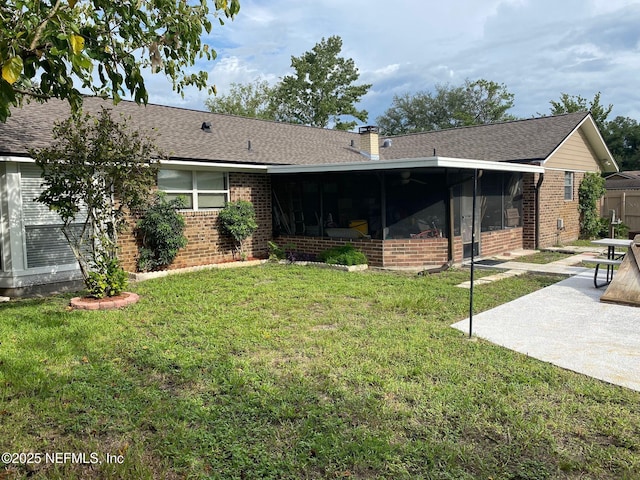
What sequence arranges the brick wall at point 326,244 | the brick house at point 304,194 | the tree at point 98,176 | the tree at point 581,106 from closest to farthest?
the tree at point 98,176 < the brick house at point 304,194 < the brick wall at point 326,244 < the tree at point 581,106

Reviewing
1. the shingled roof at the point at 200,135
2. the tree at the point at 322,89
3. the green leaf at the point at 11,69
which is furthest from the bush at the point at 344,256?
the tree at the point at 322,89

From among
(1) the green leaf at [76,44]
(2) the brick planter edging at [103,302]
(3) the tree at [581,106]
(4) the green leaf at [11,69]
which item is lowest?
(2) the brick planter edging at [103,302]

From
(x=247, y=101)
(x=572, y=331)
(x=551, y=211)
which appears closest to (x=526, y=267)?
(x=551, y=211)

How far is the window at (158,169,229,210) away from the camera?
10562mm

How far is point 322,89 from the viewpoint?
4050 cm

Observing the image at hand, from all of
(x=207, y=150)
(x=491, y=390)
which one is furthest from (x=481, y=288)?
(x=207, y=150)

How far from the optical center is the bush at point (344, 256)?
35.5 ft

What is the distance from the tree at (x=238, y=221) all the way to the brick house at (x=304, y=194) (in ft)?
0.77

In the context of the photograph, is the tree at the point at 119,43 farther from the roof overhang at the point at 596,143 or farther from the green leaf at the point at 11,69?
the roof overhang at the point at 596,143

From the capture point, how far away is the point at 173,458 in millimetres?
3037

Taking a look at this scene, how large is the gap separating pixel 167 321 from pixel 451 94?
157 ft

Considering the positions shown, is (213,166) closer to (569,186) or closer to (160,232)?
(160,232)

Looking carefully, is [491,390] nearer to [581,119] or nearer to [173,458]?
[173,458]

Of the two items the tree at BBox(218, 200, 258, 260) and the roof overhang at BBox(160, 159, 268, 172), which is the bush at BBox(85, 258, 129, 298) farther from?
the tree at BBox(218, 200, 258, 260)
